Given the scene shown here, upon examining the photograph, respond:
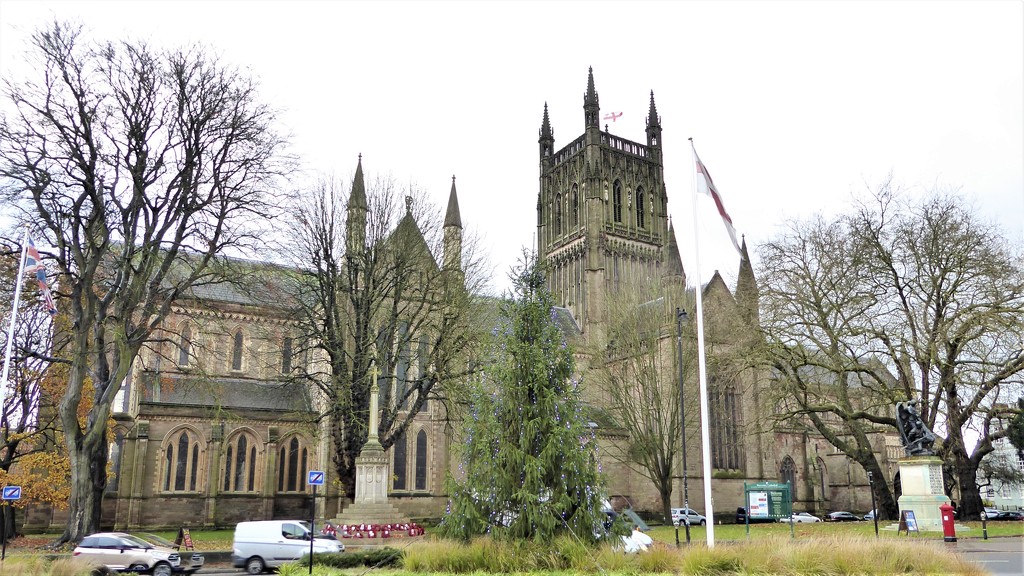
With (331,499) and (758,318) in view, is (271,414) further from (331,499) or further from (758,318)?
(758,318)

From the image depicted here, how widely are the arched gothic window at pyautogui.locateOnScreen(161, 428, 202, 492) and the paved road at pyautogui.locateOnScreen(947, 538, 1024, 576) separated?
116ft

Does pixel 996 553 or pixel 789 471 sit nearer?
pixel 996 553

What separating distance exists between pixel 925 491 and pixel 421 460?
28105 millimetres

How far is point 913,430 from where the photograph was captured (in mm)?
27203

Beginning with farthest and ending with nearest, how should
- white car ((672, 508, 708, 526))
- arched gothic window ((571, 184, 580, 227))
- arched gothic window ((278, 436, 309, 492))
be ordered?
arched gothic window ((571, 184, 580, 227)) < white car ((672, 508, 708, 526)) < arched gothic window ((278, 436, 309, 492))

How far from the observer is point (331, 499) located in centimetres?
3994

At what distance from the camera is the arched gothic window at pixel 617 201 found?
7614cm

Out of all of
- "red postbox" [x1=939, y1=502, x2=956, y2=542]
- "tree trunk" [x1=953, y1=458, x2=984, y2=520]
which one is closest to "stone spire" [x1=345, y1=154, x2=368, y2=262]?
"red postbox" [x1=939, y1=502, x2=956, y2=542]

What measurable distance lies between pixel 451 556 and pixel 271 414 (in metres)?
32.4

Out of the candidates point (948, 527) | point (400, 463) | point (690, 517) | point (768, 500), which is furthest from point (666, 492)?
point (948, 527)

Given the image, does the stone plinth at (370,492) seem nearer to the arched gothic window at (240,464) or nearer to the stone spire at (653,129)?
the arched gothic window at (240,464)

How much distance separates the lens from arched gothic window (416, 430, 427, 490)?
149 feet

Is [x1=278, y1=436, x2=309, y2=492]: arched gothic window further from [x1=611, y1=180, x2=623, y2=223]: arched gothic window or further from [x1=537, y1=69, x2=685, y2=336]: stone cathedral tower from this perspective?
[x1=611, y1=180, x2=623, y2=223]: arched gothic window

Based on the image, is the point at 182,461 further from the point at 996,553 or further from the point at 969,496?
the point at 969,496
